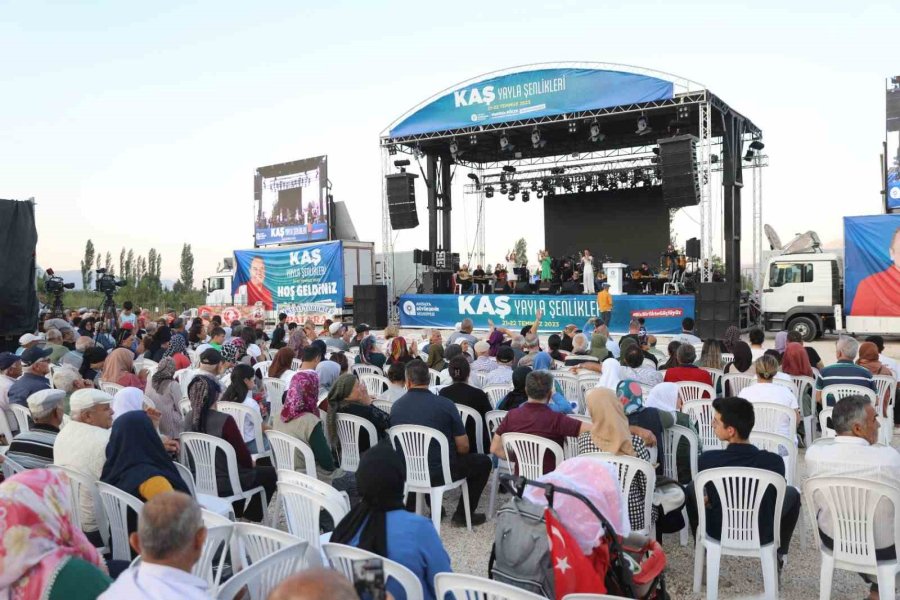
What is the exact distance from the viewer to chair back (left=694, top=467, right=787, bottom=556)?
2.87 meters

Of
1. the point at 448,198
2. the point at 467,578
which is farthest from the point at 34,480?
the point at 448,198

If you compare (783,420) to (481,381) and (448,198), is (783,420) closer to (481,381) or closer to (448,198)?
(481,381)

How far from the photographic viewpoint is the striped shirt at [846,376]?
514 centimetres

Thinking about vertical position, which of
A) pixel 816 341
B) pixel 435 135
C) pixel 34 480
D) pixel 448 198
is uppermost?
pixel 435 135

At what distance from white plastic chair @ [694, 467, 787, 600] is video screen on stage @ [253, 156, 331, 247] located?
67.4 feet

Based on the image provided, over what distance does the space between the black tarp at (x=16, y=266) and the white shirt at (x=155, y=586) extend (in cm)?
930

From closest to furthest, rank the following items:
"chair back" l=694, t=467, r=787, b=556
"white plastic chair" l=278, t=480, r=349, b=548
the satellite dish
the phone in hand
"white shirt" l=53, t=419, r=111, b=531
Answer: the phone in hand, "white plastic chair" l=278, t=480, r=349, b=548, "chair back" l=694, t=467, r=787, b=556, "white shirt" l=53, t=419, r=111, b=531, the satellite dish

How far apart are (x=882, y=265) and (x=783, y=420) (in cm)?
1127

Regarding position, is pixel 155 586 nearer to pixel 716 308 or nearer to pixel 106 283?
pixel 106 283

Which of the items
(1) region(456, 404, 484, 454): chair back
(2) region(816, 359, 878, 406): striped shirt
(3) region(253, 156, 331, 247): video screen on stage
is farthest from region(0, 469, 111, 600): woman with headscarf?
(3) region(253, 156, 331, 247): video screen on stage

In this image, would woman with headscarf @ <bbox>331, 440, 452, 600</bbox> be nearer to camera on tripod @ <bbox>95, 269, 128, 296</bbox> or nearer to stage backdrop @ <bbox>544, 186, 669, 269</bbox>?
camera on tripod @ <bbox>95, 269, 128, 296</bbox>

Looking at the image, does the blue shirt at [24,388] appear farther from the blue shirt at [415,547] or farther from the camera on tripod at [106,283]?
the camera on tripod at [106,283]

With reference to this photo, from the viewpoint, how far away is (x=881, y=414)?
523 centimetres

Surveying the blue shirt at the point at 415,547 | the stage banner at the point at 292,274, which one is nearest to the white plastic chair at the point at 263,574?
the blue shirt at the point at 415,547
